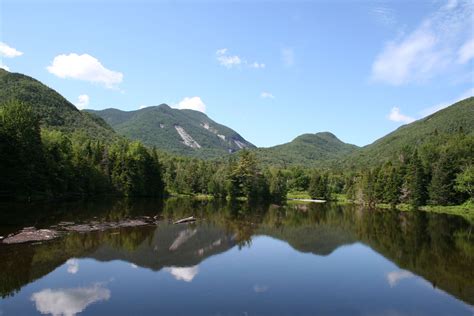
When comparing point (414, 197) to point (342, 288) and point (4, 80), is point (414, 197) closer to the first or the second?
point (342, 288)

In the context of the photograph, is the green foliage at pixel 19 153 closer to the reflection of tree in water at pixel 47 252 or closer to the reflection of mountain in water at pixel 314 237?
the reflection of tree in water at pixel 47 252

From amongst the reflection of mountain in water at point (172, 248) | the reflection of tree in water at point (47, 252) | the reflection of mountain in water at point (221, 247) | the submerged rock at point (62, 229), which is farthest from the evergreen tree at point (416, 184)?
the reflection of tree in water at point (47, 252)

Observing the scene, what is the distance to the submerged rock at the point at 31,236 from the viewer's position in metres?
31.1

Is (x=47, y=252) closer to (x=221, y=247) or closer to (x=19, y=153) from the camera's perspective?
(x=221, y=247)

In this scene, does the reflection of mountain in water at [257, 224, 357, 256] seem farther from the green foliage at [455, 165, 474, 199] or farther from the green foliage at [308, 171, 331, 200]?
A: the green foliage at [308, 171, 331, 200]

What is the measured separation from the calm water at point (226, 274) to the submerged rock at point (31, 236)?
59.0 inches

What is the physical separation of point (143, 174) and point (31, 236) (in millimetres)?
76355

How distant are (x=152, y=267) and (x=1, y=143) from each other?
46.1 meters

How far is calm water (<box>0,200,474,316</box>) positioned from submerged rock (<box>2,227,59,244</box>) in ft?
4.92

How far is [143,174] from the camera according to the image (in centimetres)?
10888

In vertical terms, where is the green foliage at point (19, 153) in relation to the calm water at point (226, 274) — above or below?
above

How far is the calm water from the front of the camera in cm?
2033

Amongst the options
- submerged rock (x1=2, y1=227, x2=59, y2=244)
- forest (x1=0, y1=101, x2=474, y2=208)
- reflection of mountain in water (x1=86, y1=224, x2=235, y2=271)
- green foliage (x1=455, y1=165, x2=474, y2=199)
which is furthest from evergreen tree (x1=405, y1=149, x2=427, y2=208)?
submerged rock (x1=2, y1=227, x2=59, y2=244)

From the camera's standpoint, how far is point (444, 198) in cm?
9812
